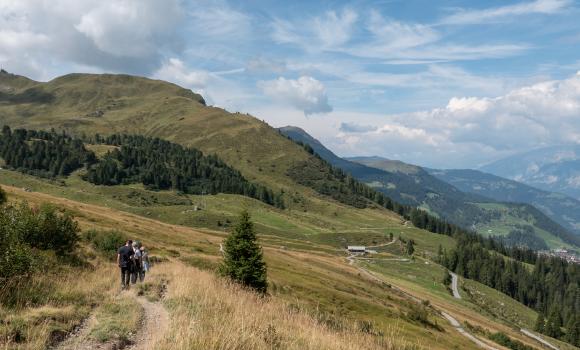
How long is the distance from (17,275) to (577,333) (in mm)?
198957

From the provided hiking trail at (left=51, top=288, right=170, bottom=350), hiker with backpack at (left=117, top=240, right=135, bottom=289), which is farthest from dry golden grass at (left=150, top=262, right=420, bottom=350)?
hiker with backpack at (left=117, top=240, right=135, bottom=289)

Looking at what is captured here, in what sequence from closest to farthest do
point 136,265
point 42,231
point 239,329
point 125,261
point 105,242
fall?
point 239,329 < point 125,261 < point 136,265 < point 42,231 < point 105,242

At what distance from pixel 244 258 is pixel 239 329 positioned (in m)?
36.7

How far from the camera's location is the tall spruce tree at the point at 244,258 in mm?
43719

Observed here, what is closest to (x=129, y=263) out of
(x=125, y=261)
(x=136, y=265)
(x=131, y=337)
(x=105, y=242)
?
(x=125, y=261)

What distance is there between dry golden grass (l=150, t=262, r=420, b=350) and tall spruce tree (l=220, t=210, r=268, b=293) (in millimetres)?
27852

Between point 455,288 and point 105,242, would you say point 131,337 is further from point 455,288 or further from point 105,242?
point 455,288

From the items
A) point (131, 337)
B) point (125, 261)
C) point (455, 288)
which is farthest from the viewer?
point (455, 288)

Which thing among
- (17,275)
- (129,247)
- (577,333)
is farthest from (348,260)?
(17,275)

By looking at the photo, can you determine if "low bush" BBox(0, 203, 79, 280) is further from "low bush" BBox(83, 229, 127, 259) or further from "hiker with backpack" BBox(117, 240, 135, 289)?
"low bush" BBox(83, 229, 127, 259)

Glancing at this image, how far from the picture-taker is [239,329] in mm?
9195

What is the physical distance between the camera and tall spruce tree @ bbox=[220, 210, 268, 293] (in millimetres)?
43719

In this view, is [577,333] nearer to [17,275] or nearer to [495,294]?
[495,294]

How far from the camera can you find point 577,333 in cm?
16550
